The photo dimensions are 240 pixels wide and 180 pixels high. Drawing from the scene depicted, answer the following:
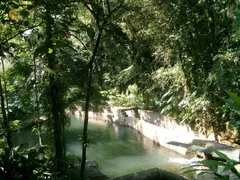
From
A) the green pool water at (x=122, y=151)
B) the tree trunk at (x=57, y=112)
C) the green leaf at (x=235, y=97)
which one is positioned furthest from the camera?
the green pool water at (x=122, y=151)

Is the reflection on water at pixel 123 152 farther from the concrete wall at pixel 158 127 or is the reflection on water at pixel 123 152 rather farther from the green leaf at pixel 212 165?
the green leaf at pixel 212 165

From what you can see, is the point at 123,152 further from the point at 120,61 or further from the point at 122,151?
the point at 120,61

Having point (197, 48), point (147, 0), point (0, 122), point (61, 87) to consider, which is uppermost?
point (147, 0)

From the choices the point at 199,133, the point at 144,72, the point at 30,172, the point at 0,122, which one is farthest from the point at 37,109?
the point at 144,72

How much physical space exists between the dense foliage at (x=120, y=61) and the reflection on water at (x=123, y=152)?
3.86 ft

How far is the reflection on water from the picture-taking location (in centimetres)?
623

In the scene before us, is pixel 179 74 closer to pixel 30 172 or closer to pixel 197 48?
pixel 197 48

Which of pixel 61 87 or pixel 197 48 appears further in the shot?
pixel 197 48

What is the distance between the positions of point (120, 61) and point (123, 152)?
4616mm

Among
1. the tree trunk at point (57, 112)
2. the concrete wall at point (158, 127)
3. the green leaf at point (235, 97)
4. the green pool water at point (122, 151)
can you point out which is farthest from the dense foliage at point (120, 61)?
the green pool water at point (122, 151)

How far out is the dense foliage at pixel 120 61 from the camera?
2633 mm

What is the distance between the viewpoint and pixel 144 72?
944cm

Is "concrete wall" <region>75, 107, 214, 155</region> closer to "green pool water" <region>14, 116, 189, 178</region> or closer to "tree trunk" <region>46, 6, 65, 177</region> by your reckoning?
"green pool water" <region>14, 116, 189, 178</region>

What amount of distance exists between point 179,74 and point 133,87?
13.2ft
